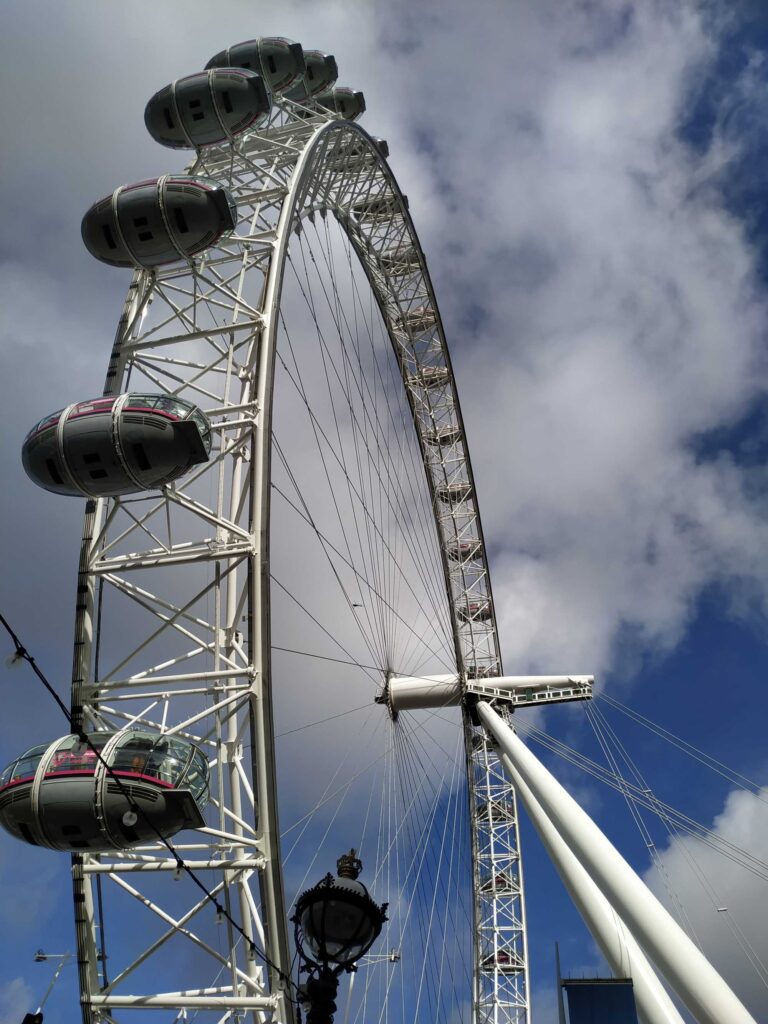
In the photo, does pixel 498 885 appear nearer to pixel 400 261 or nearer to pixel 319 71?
pixel 400 261

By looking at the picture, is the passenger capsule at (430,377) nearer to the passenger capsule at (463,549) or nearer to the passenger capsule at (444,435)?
the passenger capsule at (444,435)

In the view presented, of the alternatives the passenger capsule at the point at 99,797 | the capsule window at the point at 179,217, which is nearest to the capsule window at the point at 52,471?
the passenger capsule at the point at 99,797

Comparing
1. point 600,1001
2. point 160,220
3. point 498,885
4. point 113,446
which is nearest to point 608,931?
point 600,1001

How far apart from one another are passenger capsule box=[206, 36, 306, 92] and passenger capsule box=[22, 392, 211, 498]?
16837 millimetres

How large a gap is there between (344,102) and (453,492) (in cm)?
2062

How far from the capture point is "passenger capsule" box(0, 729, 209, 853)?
36.7ft

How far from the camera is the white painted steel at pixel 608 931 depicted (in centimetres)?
1109

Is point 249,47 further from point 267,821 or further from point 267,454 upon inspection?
point 267,821

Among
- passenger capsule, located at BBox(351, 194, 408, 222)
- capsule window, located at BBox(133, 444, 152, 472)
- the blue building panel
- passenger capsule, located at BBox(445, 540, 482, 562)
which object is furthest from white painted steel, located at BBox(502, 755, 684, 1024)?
passenger capsule, located at BBox(351, 194, 408, 222)

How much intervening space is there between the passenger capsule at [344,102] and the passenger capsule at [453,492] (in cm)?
1948

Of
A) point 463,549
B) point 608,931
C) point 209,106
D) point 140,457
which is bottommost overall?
point 608,931

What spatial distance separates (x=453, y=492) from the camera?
42.0m

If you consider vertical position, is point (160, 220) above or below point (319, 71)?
below

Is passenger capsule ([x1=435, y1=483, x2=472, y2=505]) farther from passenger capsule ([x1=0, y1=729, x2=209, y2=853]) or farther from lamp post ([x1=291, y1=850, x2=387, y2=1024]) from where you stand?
lamp post ([x1=291, y1=850, x2=387, y2=1024])
